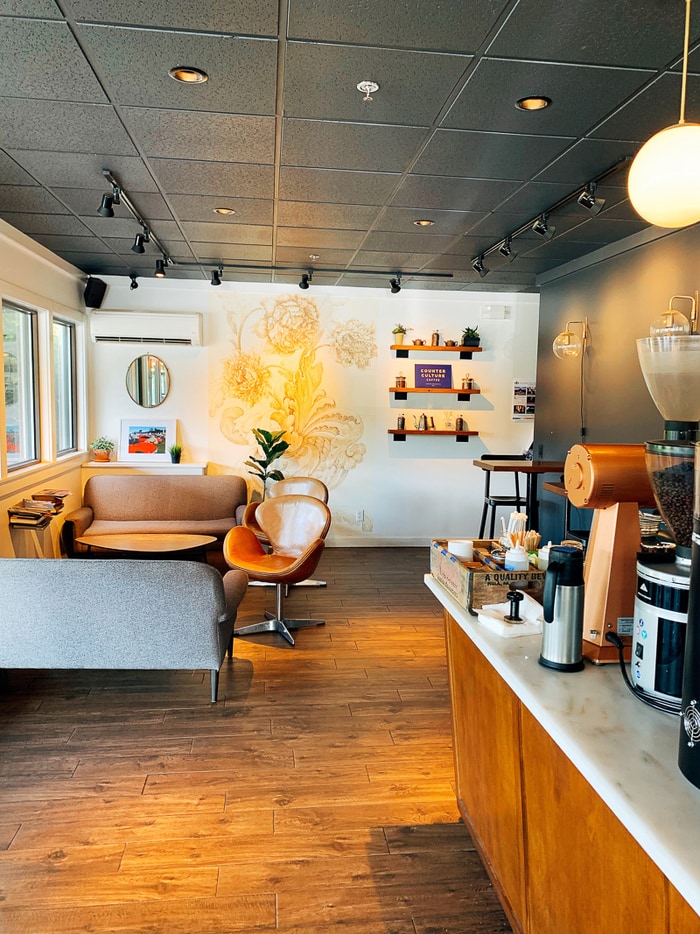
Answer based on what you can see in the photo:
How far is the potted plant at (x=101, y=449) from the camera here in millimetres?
6824

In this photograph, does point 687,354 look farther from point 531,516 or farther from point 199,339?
point 199,339

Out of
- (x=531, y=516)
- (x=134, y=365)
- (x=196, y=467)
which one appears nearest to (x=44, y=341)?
(x=134, y=365)

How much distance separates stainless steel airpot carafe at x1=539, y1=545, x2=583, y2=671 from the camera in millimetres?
1593

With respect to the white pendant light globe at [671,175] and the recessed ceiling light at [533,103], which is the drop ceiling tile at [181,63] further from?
the white pendant light globe at [671,175]

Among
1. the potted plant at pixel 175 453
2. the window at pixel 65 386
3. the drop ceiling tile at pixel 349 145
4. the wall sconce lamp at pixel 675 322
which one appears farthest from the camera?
the potted plant at pixel 175 453

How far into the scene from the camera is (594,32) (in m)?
2.17

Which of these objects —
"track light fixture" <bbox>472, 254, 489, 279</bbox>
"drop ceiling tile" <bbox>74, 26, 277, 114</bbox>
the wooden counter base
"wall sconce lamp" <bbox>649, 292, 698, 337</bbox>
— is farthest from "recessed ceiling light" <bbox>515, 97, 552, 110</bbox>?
"track light fixture" <bbox>472, 254, 489, 279</bbox>

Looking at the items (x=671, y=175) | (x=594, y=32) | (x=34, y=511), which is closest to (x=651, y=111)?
(x=594, y=32)

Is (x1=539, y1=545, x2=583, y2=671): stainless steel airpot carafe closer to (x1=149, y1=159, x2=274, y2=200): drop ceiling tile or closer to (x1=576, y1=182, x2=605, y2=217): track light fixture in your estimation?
(x1=576, y1=182, x2=605, y2=217): track light fixture

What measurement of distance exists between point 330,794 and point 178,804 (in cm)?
61

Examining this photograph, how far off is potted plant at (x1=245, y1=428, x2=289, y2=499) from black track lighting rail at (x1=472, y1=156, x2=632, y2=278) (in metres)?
2.66

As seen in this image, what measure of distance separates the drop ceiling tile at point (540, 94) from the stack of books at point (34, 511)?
3.83m

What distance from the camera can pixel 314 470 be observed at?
7258 millimetres

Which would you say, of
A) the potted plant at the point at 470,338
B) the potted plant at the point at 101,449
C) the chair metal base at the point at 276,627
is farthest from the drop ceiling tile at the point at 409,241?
the potted plant at the point at 101,449
